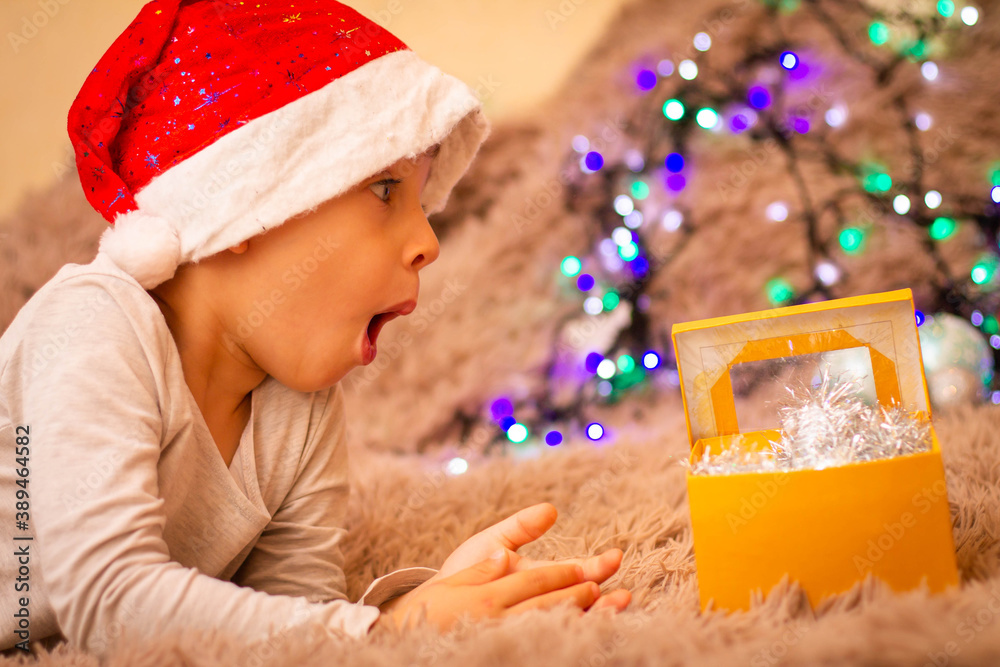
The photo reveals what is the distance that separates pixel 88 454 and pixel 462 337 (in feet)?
2.93

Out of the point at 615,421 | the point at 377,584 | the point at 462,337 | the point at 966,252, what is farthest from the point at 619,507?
the point at 966,252

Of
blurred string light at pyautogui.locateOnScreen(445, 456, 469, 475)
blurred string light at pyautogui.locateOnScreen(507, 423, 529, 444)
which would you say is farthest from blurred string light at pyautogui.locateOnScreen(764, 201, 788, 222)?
blurred string light at pyautogui.locateOnScreen(445, 456, 469, 475)

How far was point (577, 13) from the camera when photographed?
1496 millimetres

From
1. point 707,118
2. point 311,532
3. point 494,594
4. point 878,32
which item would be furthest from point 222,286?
point 878,32

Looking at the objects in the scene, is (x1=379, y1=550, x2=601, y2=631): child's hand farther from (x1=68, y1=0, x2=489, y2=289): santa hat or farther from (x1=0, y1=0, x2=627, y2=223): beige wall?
(x1=0, y1=0, x2=627, y2=223): beige wall

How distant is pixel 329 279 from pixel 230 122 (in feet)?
0.58

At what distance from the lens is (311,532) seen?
2.93 ft

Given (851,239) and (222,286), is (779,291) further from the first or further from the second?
(222,286)

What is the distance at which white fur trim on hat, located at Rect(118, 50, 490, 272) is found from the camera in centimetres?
73

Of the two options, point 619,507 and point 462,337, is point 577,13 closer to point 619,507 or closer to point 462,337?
point 462,337

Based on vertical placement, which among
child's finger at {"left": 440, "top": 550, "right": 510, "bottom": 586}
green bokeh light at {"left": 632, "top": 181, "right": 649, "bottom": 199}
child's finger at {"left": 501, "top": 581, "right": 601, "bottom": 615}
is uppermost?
green bokeh light at {"left": 632, "top": 181, "right": 649, "bottom": 199}

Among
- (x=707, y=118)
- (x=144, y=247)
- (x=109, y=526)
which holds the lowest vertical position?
(x=109, y=526)

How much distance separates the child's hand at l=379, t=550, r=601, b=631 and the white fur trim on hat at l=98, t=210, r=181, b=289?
1.26ft

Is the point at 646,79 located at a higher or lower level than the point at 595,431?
higher
